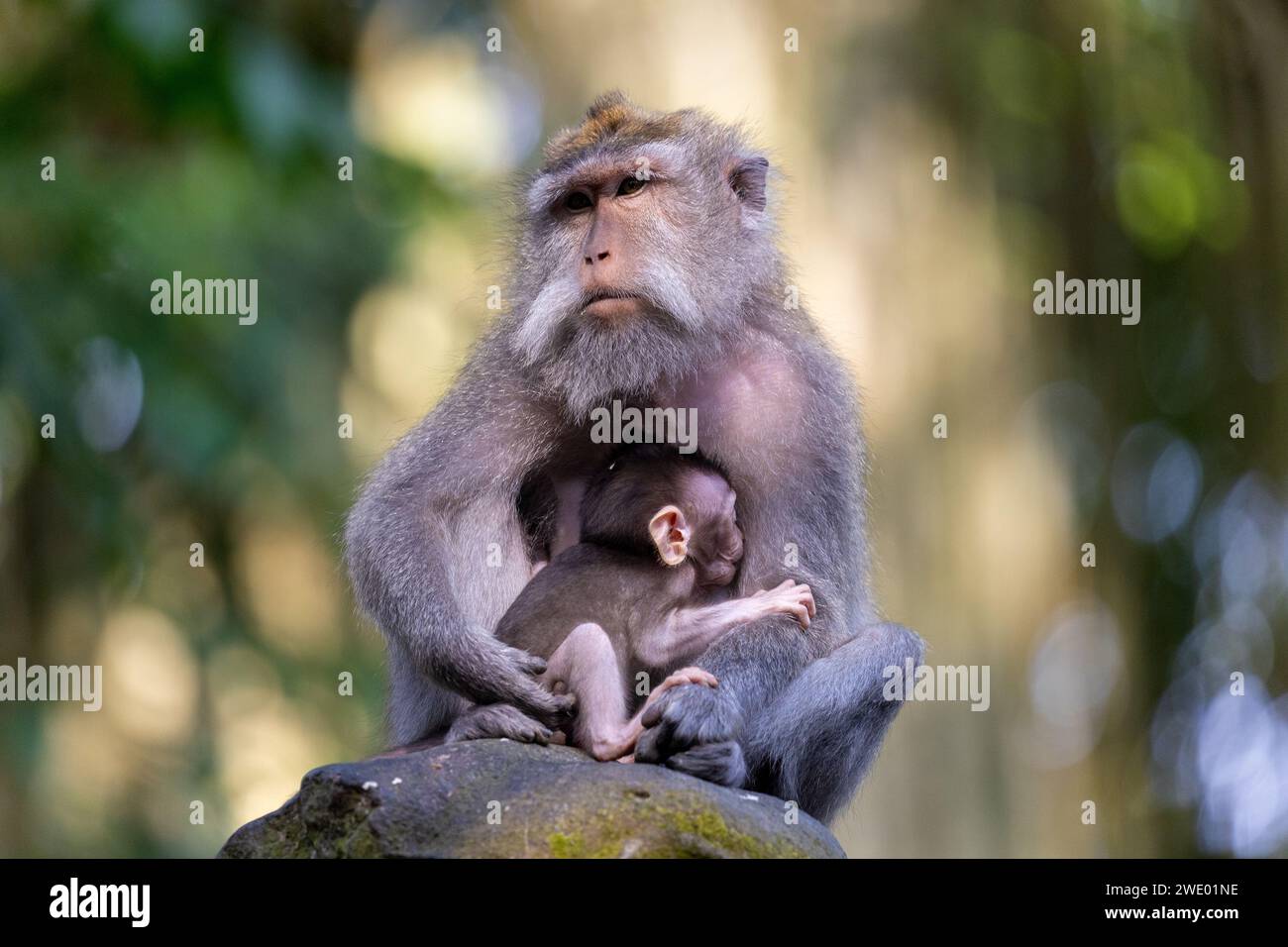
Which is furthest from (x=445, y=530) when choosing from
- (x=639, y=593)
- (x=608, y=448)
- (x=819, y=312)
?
(x=819, y=312)

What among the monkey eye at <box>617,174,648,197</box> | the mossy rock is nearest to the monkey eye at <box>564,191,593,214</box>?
the monkey eye at <box>617,174,648,197</box>

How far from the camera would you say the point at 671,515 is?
7137 millimetres

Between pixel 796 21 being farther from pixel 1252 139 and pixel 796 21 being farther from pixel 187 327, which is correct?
pixel 187 327

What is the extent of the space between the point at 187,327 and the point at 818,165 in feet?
20.9

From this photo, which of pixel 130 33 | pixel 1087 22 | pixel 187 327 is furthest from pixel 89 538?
pixel 1087 22

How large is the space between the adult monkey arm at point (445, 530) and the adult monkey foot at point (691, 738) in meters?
0.86

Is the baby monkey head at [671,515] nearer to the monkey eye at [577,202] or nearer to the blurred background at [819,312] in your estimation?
the monkey eye at [577,202]

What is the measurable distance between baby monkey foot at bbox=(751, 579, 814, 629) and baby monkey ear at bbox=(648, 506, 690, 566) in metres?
0.40

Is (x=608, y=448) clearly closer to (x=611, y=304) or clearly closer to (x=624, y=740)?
(x=611, y=304)

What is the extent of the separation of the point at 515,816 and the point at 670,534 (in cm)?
164

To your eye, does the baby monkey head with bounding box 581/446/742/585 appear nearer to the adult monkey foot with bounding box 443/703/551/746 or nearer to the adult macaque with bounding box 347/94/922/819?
the adult macaque with bounding box 347/94/922/819

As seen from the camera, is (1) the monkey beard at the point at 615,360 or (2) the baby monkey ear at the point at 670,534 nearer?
(2) the baby monkey ear at the point at 670,534

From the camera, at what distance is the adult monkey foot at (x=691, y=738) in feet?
21.3

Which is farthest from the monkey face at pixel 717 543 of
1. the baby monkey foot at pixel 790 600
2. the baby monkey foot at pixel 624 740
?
the baby monkey foot at pixel 624 740
